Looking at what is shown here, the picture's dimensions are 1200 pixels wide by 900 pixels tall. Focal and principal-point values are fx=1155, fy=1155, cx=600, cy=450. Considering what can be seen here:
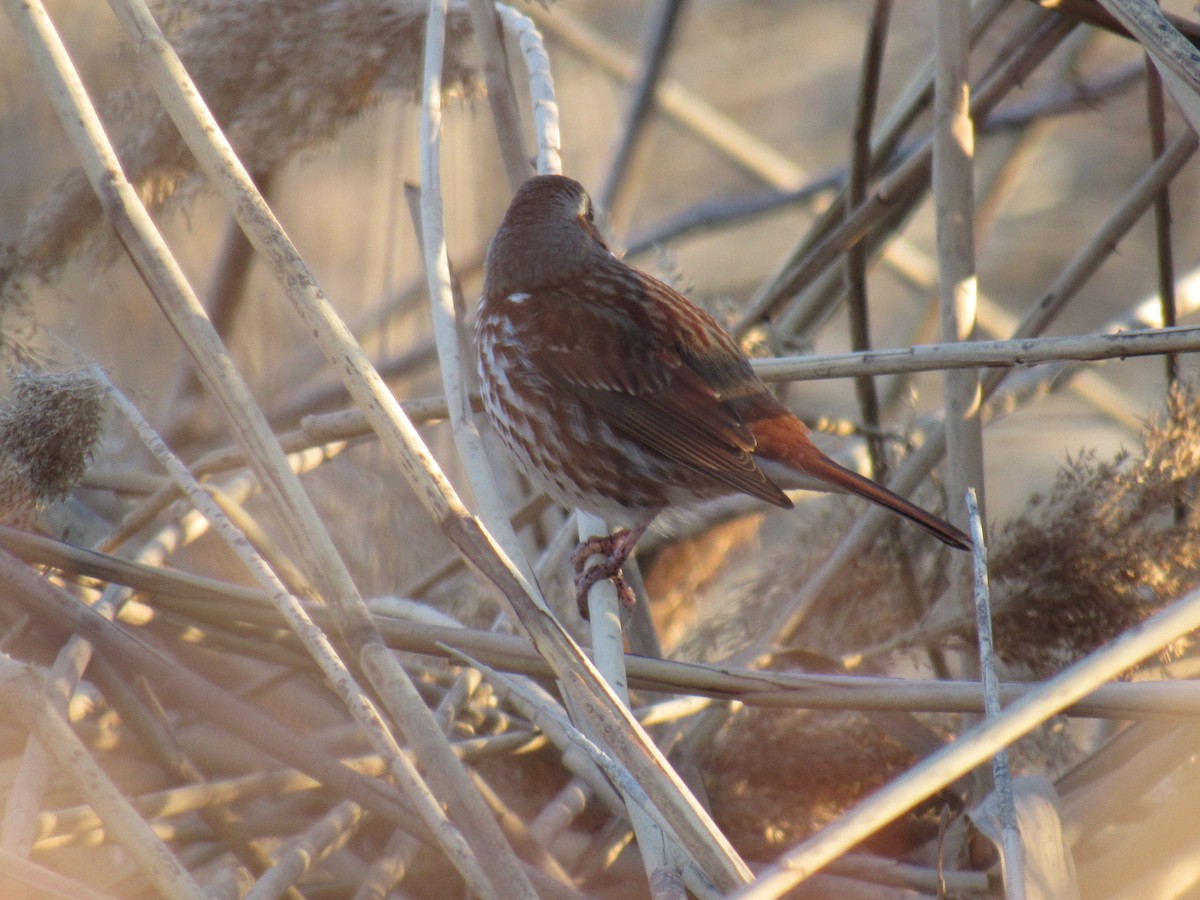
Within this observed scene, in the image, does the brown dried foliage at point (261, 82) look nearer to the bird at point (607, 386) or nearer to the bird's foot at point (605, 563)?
the bird at point (607, 386)

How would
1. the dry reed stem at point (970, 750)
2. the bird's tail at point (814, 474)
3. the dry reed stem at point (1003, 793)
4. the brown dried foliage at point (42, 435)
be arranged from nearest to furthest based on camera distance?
the dry reed stem at point (970, 750) → the dry reed stem at point (1003, 793) → the brown dried foliage at point (42, 435) → the bird's tail at point (814, 474)

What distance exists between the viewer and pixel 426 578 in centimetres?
279

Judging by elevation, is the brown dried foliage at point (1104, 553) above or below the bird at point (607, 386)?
below

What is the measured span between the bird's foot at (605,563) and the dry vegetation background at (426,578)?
0.28 ft

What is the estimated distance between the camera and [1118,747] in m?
2.00

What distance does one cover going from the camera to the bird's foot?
2.40 meters

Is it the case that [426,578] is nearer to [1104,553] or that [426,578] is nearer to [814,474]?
[814,474]

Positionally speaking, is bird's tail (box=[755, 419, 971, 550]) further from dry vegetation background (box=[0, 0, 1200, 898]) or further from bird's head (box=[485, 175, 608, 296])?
bird's head (box=[485, 175, 608, 296])

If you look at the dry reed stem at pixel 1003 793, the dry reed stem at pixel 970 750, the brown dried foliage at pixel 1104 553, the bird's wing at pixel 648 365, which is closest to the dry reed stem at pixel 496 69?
the bird's wing at pixel 648 365

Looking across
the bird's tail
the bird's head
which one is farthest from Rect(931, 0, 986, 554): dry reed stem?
the bird's head

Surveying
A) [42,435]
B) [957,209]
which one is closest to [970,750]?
[957,209]

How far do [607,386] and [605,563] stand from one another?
1.66 feet

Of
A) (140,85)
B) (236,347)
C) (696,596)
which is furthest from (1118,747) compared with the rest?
(236,347)

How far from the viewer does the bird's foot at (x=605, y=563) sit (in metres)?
2.40
